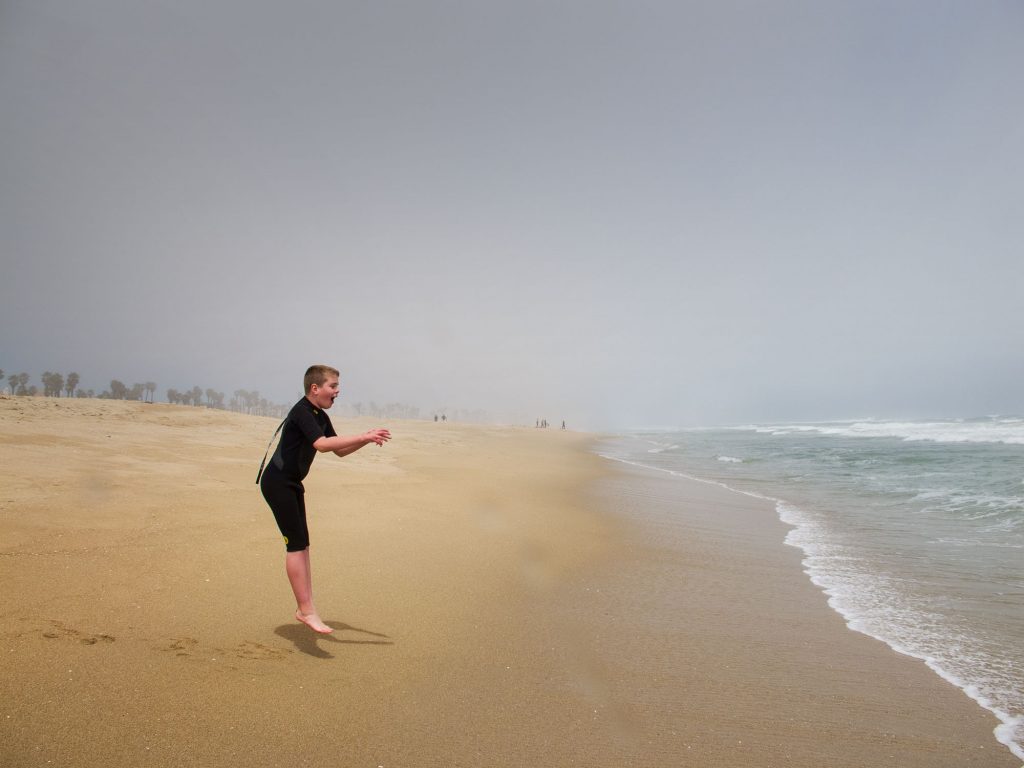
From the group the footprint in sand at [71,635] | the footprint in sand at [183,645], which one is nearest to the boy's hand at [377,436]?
the footprint in sand at [183,645]

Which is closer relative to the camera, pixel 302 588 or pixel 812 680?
pixel 812 680

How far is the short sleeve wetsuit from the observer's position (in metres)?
3.84

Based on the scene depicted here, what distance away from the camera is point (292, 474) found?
394 cm

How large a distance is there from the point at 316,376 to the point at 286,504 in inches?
41.7

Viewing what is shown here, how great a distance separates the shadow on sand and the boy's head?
5.95 ft

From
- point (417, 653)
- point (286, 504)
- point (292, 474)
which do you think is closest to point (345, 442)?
point (292, 474)

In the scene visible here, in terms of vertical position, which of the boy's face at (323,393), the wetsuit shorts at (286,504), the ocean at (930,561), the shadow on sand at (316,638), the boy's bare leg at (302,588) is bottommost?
the ocean at (930,561)

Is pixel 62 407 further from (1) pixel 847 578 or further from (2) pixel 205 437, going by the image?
(1) pixel 847 578

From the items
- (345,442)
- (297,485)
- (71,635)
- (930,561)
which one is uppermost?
(345,442)

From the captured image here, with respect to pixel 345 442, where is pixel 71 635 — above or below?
below

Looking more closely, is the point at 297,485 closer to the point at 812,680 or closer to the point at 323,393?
the point at 323,393

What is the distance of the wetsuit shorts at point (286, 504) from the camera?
12.7 feet

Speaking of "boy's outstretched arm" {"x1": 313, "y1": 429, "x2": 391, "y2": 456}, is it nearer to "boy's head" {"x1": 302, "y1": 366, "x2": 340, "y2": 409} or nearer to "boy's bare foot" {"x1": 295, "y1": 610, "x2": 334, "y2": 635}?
"boy's head" {"x1": 302, "y1": 366, "x2": 340, "y2": 409}

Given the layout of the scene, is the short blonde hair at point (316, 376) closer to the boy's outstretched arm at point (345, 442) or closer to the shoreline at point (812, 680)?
the boy's outstretched arm at point (345, 442)
